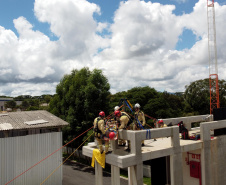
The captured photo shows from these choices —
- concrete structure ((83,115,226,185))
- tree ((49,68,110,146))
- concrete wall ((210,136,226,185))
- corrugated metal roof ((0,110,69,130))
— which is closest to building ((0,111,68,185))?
corrugated metal roof ((0,110,69,130))

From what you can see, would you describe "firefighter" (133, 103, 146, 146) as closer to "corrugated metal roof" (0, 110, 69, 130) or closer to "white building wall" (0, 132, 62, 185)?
"corrugated metal roof" (0, 110, 69, 130)

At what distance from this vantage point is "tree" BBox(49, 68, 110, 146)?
2883cm

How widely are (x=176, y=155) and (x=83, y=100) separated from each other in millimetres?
19655

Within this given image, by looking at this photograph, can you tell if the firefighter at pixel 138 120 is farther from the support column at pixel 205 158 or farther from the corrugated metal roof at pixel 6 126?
the corrugated metal roof at pixel 6 126

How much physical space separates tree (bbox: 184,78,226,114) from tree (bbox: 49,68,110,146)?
1148 inches

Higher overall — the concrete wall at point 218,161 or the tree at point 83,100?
the tree at point 83,100

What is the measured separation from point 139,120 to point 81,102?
17393 millimetres

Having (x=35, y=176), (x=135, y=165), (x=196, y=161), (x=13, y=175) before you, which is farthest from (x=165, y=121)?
(x=13, y=175)

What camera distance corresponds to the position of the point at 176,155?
11727 millimetres

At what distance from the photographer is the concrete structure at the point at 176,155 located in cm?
1016

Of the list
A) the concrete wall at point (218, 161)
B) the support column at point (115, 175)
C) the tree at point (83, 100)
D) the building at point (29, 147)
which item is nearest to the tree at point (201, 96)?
the tree at point (83, 100)

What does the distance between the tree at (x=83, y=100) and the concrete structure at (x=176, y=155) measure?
15.3 m

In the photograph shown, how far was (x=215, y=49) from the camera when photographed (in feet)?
96.8

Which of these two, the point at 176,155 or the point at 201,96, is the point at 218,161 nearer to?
the point at 176,155
